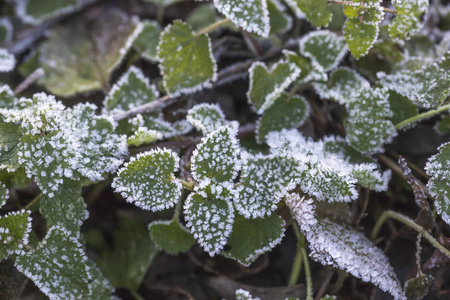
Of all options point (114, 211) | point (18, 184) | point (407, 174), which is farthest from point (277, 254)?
point (18, 184)

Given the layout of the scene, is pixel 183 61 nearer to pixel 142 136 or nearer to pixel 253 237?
pixel 142 136

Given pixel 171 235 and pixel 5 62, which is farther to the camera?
pixel 5 62

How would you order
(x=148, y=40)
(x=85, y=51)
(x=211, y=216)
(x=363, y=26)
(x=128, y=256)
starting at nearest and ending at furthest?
(x=211, y=216) → (x=363, y=26) → (x=128, y=256) → (x=148, y=40) → (x=85, y=51)

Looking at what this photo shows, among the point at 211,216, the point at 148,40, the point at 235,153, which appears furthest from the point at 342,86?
the point at 148,40

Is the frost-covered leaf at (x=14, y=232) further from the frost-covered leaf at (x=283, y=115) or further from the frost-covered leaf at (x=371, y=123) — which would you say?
the frost-covered leaf at (x=371, y=123)

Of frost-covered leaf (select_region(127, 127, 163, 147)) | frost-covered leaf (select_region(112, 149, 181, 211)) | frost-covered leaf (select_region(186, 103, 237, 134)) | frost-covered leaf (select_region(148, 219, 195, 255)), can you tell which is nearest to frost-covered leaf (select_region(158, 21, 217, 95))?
frost-covered leaf (select_region(186, 103, 237, 134))

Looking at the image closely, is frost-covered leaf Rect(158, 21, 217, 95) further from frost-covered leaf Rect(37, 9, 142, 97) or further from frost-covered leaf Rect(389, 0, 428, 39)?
frost-covered leaf Rect(389, 0, 428, 39)

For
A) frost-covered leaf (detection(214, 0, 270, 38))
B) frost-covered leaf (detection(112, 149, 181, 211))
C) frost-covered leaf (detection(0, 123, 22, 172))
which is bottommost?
frost-covered leaf (detection(0, 123, 22, 172))

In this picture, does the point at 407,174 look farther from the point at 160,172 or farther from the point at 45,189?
the point at 45,189
